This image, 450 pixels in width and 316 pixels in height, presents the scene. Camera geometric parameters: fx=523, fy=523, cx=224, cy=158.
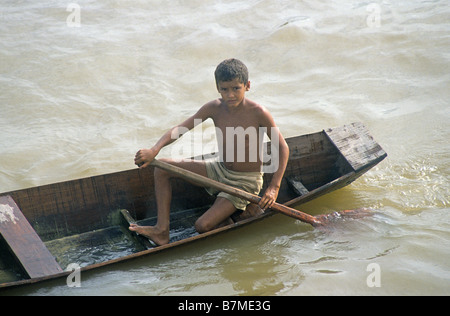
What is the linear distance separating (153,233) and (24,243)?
0.80 meters

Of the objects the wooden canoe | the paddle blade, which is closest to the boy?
the wooden canoe

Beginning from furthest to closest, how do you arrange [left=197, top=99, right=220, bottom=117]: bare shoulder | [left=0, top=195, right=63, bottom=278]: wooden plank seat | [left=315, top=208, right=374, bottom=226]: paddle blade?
[left=315, top=208, right=374, bottom=226]: paddle blade < [left=197, top=99, right=220, bottom=117]: bare shoulder < [left=0, top=195, right=63, bottom=278]: wooden plank seat

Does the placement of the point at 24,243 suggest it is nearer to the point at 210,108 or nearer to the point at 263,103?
the point at 210,108

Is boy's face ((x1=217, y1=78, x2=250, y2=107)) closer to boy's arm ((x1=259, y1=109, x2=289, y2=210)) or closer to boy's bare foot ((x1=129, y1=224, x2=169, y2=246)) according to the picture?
boy's arm ((x1=259, y1=109, x2=289, y2=210))

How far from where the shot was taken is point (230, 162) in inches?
143

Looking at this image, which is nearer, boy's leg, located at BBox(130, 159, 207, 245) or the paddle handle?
the paddle handle

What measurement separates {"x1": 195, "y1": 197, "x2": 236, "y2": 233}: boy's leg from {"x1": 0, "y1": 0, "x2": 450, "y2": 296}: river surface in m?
0.17

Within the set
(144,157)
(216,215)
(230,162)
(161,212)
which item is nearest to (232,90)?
(230,162)

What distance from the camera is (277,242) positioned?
365cm

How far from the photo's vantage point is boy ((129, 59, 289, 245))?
346 cm

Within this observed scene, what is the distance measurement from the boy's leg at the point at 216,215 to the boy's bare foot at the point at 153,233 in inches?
9.0

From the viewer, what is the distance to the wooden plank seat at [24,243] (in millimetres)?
2996
